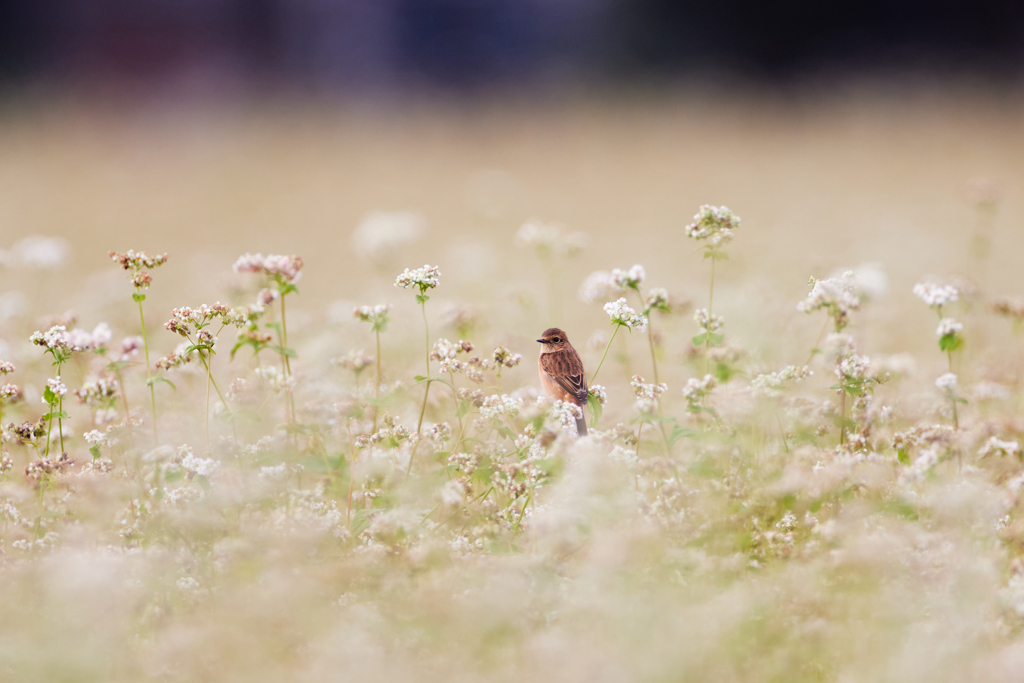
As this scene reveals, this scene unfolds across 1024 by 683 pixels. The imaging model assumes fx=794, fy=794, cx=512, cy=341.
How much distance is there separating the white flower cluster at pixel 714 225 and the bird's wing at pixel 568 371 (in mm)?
796

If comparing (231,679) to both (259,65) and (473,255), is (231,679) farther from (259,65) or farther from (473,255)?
(259,65)

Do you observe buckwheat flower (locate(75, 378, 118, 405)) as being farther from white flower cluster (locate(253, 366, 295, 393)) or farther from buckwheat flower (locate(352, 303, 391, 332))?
buckwheat flower (locate(352, 303, 391, 332))

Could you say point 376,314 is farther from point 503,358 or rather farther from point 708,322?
point 708,322

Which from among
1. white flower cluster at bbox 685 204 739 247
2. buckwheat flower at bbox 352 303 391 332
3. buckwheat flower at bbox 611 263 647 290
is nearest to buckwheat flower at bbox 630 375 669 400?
buckwheat flower at bbox 611 263 647 290

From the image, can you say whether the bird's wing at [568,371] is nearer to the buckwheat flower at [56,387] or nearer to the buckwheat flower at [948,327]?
the buckwheat flower at [948,327]

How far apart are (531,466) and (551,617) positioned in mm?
580

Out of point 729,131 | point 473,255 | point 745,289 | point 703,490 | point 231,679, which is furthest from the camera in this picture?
point 729,131

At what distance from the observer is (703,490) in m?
3.02

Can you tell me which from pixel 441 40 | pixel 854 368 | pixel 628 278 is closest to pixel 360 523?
pixel 628 278

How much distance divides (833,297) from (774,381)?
Result: 1.38 ft

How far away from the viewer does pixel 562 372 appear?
11.8 ft

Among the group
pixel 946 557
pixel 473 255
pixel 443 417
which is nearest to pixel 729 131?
pixel 473 255

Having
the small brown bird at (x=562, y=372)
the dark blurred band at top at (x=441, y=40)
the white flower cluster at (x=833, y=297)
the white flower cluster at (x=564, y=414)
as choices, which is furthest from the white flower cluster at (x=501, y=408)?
the dark blurred band at top at (x=441, y=40)

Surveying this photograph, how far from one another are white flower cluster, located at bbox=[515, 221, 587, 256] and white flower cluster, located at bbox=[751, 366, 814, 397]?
4.89ft
